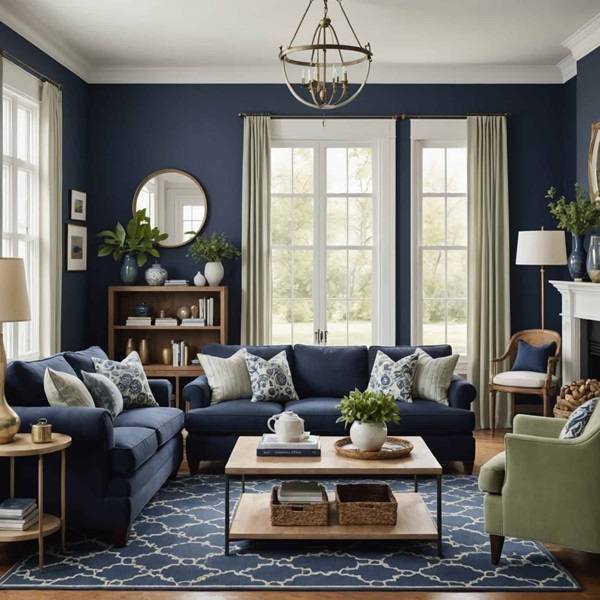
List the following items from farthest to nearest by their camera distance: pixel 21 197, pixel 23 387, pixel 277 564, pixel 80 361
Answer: pixel 21 197, pixel 80 361, pixel 23 387, pixel 277 564

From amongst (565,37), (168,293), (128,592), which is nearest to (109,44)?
(168,293)

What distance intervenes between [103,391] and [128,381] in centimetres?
50

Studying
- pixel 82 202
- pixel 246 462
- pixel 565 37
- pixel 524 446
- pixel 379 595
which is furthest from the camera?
pixel 82 202

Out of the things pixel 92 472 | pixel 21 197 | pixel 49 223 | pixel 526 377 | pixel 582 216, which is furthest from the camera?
pixel 526 377

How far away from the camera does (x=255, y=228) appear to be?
7.70 metres

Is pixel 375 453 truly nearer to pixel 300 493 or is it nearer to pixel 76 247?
pixel 300 493

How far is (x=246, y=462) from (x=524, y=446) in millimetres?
1460

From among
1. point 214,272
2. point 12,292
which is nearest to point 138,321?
point 214,272

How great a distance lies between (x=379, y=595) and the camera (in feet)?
12.1

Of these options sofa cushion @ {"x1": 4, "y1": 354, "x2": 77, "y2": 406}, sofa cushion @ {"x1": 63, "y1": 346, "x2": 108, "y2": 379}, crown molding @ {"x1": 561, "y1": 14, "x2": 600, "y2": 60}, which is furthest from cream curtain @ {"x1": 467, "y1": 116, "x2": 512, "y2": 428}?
sofa cushion @ {"x1": 4, "y1": 354, "x2": 77, "y2": 406}

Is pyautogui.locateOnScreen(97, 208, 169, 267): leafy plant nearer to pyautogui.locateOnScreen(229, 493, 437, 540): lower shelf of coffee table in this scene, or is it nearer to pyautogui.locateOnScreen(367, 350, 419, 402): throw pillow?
pyautogui.locateOnScreen(367, 350, 419, 402): throw pillow

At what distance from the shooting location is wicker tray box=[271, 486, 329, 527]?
4289mm

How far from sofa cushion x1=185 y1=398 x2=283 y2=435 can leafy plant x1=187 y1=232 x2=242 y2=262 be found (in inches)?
79.4

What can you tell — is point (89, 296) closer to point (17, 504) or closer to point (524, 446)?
point (17, 504)
